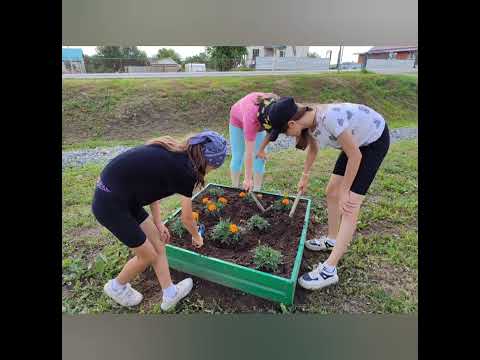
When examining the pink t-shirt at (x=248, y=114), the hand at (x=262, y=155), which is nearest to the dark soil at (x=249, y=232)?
the hand at (x=262, y=155)

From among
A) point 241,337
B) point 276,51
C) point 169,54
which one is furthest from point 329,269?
point 169,54

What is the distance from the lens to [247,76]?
1.55 metres

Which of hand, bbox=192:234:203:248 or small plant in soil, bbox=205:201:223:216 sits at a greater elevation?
small plant in soil, bbox=205:201:223:216

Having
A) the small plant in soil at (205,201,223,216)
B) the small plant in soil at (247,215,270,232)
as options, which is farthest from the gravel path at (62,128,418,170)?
the small plant in soil at (247,215,270,232)

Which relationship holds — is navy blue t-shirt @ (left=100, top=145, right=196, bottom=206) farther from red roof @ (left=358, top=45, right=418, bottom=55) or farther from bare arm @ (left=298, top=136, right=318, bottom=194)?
red roof @ (left=358, top=45, right=418, bottom=55)

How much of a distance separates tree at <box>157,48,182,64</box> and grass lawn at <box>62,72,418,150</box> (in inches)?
4.7

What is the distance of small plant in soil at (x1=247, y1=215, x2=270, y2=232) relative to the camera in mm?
1679

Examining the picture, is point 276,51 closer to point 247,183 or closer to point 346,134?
point 346,134

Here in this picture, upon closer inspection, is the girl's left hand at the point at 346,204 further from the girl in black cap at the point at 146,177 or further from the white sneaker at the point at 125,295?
the white sneaker at the point at 125,295

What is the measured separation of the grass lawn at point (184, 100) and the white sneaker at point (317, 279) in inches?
34.2

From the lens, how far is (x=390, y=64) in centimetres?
148
